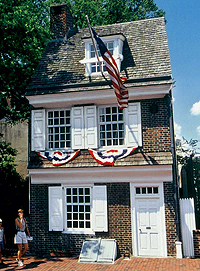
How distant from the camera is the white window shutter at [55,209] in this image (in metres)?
13.2

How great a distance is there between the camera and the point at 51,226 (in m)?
13.3

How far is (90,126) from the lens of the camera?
1344 cm

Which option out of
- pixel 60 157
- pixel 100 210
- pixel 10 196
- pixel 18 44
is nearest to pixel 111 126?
pixel 60 157

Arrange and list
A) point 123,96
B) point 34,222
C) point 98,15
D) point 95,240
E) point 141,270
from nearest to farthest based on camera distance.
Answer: point 141,270 < point 123,96 < point 95,240 < point 34,222 < point 98,15

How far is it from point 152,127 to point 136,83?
6.19 ft

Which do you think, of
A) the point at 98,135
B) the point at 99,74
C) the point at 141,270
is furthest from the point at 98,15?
the point at 141,270

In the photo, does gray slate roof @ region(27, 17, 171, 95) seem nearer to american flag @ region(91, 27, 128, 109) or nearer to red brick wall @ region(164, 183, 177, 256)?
american flag @ region(91, 27, 128, 109)

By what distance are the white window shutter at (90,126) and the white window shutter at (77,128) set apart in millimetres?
183

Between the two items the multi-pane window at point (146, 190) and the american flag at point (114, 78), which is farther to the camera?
the multi-pane window at point (146, 190)

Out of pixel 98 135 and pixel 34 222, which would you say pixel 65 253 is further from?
pixel 98 135

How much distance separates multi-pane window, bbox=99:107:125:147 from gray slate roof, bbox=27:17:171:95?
4.52ft

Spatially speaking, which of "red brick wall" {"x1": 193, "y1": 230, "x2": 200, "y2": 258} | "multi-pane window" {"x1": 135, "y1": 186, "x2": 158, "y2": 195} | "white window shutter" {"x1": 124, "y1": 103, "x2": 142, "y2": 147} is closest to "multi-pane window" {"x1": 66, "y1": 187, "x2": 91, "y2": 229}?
"multi-pane window" {"x1": 135, "y1": 186, "x2": 158, "y2": 195}

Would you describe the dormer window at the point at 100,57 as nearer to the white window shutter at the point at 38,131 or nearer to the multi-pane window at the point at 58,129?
the multi-pane window at the point at 58,129

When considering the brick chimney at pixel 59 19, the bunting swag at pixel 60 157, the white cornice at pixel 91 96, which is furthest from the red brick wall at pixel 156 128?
the brick chimney at pixel 59 19
